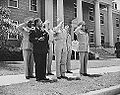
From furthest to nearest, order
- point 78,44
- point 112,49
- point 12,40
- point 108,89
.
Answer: point 112,49 → point 12,40 → point 78,44 → point 108,89

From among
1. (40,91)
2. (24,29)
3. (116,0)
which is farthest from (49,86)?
(116,0)

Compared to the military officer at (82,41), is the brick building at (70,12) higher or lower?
higher

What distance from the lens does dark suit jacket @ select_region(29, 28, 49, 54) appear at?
7.68 meters

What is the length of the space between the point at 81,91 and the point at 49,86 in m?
1.10

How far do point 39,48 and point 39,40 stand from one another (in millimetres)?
290

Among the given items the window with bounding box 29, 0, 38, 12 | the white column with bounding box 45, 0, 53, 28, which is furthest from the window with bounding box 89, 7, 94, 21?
the white column with bounding box 45, 0, 53, 28

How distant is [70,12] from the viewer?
32.9 m

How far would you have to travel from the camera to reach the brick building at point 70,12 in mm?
26234

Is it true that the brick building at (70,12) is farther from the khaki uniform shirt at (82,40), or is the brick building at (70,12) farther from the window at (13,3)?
the khaki uniform shirt at (82,40)

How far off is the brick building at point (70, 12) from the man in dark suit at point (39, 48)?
1476 cm

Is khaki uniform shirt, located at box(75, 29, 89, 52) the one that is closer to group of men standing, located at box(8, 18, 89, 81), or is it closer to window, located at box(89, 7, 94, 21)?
group of men standing, located at box(8, 18, 89, 81)

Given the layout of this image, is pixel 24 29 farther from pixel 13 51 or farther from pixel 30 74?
pixel 13 51

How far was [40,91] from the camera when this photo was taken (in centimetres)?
626

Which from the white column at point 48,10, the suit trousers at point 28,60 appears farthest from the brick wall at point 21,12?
the suit trousers at point 28,60
